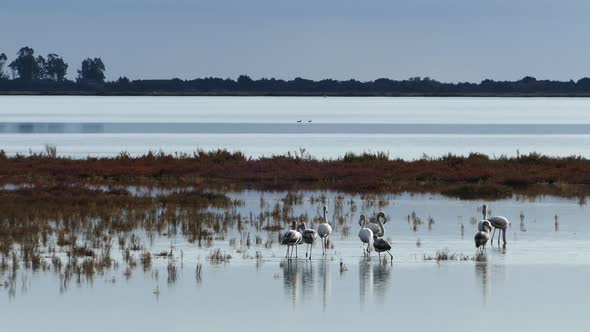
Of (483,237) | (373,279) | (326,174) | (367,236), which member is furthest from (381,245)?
(326,174)

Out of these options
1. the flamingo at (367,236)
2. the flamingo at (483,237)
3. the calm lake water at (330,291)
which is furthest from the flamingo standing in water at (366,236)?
the flamingo at (483,237)

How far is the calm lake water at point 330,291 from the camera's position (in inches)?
630

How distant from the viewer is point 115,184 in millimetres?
37938

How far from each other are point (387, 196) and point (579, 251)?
12385mm

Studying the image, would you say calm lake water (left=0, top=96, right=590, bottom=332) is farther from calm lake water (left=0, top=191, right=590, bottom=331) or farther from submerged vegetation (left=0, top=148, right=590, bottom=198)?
submerged vegetation (left=0, top=148, right=590, bottom=198)

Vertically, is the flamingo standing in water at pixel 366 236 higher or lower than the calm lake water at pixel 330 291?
higher

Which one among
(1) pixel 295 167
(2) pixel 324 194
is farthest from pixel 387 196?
(1) pixel 295 167

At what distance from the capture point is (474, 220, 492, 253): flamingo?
22.5 meters

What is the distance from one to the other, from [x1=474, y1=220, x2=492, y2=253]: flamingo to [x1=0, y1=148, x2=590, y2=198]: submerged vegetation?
11766mm

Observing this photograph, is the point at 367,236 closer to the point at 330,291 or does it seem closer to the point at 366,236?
the point at 366,236

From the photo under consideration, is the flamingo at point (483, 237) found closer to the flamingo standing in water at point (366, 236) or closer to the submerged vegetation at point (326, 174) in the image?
the flamingo standing in water at point (366, 236)

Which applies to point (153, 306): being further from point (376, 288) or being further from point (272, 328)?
point (376, 288)

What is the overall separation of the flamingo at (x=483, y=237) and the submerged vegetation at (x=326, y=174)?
38.6 ft

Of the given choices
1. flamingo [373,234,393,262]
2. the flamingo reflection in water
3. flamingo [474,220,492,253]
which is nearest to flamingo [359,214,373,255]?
the flamingo reflection in water
